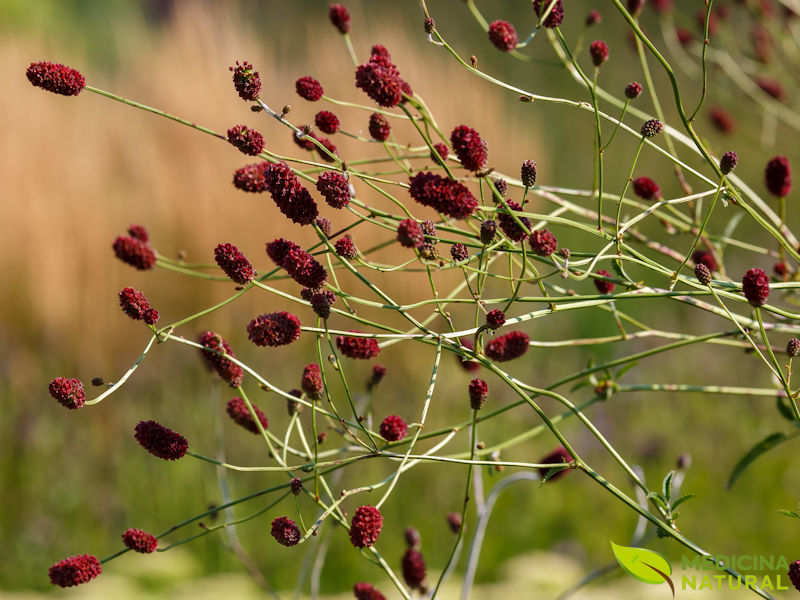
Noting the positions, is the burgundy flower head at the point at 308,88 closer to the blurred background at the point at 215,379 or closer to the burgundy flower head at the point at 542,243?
the burgundy flower head at the point at 542,243

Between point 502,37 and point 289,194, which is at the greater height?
point 502,37

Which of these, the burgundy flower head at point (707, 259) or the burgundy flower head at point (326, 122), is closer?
the burgundy flower head at point (326, 122)

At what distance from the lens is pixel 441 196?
89 cm

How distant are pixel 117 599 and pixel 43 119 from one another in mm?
3523

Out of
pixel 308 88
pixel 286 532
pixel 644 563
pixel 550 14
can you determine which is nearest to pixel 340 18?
pixel 308 88

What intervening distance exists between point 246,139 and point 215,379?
600 millimetres

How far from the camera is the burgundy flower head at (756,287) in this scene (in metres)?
0.98

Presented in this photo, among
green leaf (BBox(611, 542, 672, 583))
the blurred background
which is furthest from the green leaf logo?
the blurred background

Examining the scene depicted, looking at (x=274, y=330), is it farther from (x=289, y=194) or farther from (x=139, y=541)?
(x=139, y=541)

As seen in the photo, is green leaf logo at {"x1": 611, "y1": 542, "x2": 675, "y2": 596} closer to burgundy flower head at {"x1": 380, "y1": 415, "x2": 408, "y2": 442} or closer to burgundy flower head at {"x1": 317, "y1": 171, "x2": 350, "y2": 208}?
burgundy flower head at {"x1": 380, "y1": 415, "x2": 408, "y2": 442}

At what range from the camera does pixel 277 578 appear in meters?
3.14

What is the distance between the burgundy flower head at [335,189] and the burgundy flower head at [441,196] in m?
0.11

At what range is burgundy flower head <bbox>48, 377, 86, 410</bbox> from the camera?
1.00 meters

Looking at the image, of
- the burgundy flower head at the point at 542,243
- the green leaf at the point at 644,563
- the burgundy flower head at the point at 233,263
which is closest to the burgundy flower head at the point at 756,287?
the burgundy flower head at the point at 542,243
